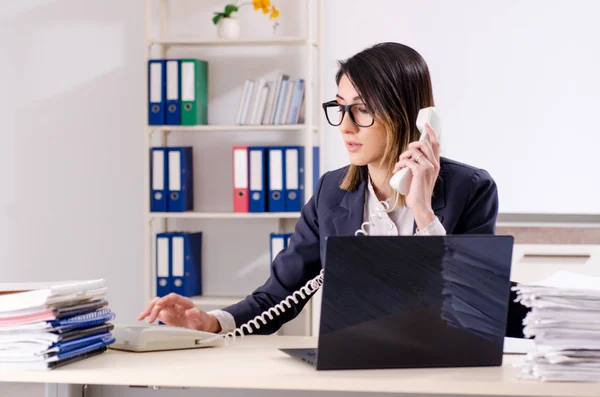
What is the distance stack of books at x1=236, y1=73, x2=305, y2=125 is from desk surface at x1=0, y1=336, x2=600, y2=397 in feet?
8.31

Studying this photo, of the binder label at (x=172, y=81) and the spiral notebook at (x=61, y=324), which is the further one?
the binder label at (x=172, y=81)

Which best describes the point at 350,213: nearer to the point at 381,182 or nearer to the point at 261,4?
the point at 381,182

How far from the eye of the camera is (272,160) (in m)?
3.91

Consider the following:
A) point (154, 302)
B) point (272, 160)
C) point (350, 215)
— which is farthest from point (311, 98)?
point (154, 302)

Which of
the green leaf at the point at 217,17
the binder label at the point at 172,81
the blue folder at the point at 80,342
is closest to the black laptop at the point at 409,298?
the blue folder at the point at 80,342

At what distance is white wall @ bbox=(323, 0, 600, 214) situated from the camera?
3.94 meters

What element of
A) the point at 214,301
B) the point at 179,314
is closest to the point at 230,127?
the point at 214,301

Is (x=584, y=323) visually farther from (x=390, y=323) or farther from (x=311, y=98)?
(x=311, y=98)

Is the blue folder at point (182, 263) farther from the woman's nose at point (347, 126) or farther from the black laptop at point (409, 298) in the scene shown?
the black laptop at point (409, 298)

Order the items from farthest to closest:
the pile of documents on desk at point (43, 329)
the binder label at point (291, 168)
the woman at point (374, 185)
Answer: the binder label at point (291, 168) < the woman at point (374, 185) < the pile of documents on desk at point (43, 329)

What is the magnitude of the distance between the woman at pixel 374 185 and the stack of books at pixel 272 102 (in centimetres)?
180

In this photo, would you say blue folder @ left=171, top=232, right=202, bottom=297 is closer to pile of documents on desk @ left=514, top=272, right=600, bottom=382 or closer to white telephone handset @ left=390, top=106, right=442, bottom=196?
white telephone handset @ left=390, top=106, right=442, bottom=196

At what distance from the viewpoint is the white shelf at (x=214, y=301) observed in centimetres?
402

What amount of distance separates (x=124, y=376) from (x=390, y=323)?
0.41 meters
